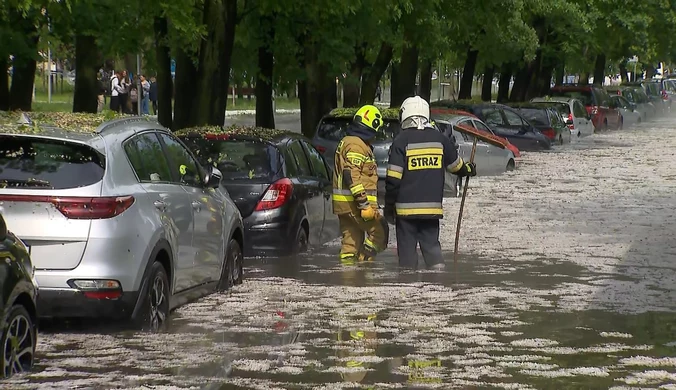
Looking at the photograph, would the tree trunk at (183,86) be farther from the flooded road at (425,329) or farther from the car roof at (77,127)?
the car roof at (77,127)

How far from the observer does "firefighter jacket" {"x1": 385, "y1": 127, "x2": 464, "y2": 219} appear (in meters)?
12.9

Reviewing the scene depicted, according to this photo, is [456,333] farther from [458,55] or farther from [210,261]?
[458,55]

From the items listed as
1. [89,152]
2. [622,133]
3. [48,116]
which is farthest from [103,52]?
[622,133]

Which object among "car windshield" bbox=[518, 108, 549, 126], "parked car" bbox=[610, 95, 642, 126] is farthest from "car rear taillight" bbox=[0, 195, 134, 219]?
"parked car" bbox=[610, 95, 642, 126]

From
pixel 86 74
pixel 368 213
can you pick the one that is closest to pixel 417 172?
pixel 368 213

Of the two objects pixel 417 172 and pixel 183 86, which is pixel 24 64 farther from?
pixel 417 172

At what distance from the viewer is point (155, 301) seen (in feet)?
31.4

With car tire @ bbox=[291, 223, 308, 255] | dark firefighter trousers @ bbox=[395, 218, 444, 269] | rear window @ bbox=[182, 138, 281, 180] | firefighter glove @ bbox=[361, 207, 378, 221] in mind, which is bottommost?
car tire @ bbox=[291, 223, 308, 255]

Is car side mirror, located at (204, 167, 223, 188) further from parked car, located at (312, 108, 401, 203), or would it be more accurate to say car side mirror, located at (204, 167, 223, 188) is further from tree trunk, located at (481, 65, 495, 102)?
tree trunk, located at (481, 65, 495, 102)

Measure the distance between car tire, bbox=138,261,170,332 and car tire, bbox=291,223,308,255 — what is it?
→ 458cm

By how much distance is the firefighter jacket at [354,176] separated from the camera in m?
13.7

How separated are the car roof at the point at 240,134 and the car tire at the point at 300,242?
985mm

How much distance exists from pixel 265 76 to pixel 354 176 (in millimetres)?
15312

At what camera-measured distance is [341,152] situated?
13.9m
